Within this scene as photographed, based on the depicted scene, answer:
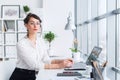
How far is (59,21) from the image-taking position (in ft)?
20.1

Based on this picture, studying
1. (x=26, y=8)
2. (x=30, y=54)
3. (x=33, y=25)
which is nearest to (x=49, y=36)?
(x=26, y=8)

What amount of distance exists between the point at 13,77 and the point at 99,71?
3.45 feet

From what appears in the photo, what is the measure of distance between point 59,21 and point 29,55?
334 centimetres

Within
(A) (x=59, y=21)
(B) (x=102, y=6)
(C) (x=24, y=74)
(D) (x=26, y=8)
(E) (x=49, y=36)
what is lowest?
→ (C) (x=24, y=74)

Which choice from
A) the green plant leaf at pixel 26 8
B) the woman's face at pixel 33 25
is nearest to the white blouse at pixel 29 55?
the woman's face at pixel 33 25

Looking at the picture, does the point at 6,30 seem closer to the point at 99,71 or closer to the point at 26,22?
the point at 26,22

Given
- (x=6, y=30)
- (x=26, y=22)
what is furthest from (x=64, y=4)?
(x=26, y=22)

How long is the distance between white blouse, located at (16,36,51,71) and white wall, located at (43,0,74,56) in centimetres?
307

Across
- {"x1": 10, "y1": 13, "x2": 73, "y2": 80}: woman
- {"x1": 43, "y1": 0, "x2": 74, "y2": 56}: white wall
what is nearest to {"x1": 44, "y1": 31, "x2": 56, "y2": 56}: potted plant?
{"x1": 43, "y1": 0, "x2": 74, "y2": 56}: white wall

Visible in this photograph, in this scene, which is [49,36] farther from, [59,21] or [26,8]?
[26,8]

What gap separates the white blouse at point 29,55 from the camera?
285 centimetres

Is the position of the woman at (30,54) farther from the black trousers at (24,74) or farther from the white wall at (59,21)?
the white wall at (59,21)

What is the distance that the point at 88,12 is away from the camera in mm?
6465

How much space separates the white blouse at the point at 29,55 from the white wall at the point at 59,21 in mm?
3069
